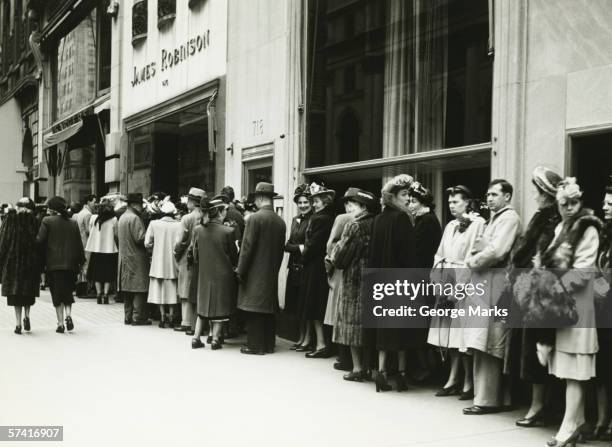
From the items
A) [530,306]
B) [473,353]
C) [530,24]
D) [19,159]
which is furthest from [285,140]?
[19,159]

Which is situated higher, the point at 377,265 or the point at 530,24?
the point at 530,24

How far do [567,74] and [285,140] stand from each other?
5.86 m

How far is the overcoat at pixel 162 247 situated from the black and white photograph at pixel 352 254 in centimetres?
4

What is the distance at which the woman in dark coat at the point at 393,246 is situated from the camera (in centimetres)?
720

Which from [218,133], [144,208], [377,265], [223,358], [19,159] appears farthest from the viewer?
[19,159]

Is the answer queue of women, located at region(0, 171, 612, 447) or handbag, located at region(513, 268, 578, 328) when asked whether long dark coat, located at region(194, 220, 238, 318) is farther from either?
handbag, located at region(513, 268, 578, 328)

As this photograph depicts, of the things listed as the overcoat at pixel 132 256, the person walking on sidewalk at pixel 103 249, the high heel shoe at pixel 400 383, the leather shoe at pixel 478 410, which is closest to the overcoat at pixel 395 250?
the high heel shoe at pixel 400 383

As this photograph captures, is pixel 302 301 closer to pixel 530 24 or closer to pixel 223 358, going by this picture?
pixel 223 358

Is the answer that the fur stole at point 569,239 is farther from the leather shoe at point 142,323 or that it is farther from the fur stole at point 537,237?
the leather shoe at point 142,323

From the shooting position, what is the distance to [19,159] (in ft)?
118

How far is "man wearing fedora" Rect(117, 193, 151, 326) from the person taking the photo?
11875 mm

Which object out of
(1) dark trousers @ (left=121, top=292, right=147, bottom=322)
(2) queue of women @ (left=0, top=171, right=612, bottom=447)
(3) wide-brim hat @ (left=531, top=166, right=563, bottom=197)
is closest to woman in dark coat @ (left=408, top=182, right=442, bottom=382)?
(2) queue of women @ (left=0, top=171, right=612, bottom=447)

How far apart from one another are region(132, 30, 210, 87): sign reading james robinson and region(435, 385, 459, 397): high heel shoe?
10.2m

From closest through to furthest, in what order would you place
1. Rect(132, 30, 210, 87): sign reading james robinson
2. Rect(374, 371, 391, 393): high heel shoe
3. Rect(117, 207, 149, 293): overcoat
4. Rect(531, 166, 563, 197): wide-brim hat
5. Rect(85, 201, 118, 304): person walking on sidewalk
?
Rect(531, 166, 563, 197): wide-brim hat < Rect(374, 371, 391, 393): high heel shoe < Rect(117, 207, 149, 293): overcoat < Rect(85, 201, 118, 304): person walking on sidewalk < Rect(132, 30, 210, 87): sign reading james robinson
